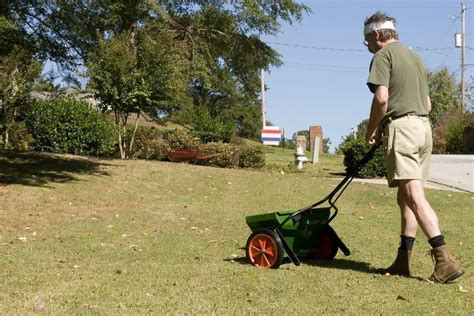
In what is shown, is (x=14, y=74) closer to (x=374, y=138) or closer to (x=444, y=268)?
(x=374, y=138)

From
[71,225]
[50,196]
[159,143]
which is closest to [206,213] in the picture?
[71,225]

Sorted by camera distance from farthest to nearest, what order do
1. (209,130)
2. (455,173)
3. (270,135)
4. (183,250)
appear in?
(270,135) < (209,130) < (455,173) < (183,250)

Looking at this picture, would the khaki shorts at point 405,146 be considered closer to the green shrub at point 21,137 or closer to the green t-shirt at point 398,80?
the green t-shirt at point 398,80

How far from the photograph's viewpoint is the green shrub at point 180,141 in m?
18.6

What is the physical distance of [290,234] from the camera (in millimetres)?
4992

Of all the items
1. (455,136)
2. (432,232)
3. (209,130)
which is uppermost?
(455,136)

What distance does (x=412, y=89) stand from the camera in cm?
457

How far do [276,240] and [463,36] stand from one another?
164 ft

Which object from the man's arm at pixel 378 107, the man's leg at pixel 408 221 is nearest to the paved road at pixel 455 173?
the man's leg at pixel 408 221

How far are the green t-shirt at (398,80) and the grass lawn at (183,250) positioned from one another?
4.25ft

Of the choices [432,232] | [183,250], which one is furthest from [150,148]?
[432,232]

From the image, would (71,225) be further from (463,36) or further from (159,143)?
(463,36)

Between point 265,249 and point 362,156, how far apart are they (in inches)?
512

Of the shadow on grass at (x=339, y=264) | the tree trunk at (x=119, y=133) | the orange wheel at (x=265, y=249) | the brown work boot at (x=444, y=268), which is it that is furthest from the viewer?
the tree trunk at (x=119, y=133)
